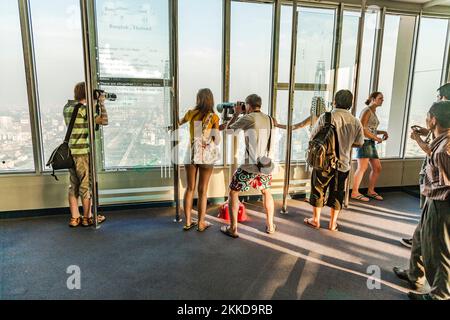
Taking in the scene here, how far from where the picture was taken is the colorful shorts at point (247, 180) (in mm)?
3131

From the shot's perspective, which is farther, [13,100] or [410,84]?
[410,84]

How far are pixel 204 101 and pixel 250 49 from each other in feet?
5.00

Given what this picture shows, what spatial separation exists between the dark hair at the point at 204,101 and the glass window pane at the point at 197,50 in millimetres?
800

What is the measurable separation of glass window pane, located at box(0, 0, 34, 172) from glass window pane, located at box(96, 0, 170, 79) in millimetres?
868

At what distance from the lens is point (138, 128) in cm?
409

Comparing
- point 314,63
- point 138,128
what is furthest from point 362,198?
point 138,128

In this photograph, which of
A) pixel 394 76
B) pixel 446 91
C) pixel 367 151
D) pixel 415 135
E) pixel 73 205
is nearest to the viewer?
pixel 415 135

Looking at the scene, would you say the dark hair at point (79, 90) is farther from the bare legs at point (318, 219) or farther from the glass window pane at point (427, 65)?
the glass window pane at point (427, 65)

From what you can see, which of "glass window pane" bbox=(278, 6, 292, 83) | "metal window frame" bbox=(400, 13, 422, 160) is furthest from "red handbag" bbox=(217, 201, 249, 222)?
"metal window frame" bbox=(400, 13, 422, 160)

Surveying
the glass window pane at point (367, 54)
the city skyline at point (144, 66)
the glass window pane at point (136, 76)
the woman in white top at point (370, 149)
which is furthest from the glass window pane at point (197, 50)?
the glass window pane at point (367, 54)

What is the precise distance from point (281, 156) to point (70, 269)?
3.08 m

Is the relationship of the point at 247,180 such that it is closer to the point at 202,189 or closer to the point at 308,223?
the point at 202,189
